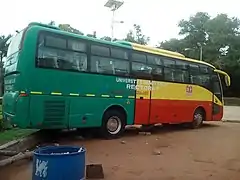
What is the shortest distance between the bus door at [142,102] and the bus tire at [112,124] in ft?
2.21

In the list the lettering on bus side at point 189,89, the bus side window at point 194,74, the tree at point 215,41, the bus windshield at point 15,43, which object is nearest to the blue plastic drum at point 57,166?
the bus windshield at point 15,43

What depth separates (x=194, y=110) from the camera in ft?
Result: 44.5

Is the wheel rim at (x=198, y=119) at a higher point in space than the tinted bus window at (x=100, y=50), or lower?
lower

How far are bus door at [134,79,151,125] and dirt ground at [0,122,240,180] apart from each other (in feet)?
1.90

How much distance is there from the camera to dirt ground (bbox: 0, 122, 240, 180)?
581 centimetres

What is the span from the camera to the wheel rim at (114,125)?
10.1 meters

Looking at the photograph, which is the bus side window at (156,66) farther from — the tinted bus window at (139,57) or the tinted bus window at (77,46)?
the tinted bus window at (77,46)

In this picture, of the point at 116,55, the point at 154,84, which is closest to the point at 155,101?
the point at 154,84

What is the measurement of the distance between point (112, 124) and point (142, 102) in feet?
4.71

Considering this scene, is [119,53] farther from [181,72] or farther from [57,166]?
[57,166]

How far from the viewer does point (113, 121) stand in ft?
33.5

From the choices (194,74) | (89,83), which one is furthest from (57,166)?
(194,74)

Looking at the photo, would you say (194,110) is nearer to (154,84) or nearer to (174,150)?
(154,84)

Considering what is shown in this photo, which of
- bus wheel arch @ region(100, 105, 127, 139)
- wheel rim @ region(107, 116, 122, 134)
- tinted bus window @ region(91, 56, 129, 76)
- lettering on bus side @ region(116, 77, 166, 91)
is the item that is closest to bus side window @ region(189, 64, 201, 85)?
lettering on bus side @ region(116, 77, 166, 91)
